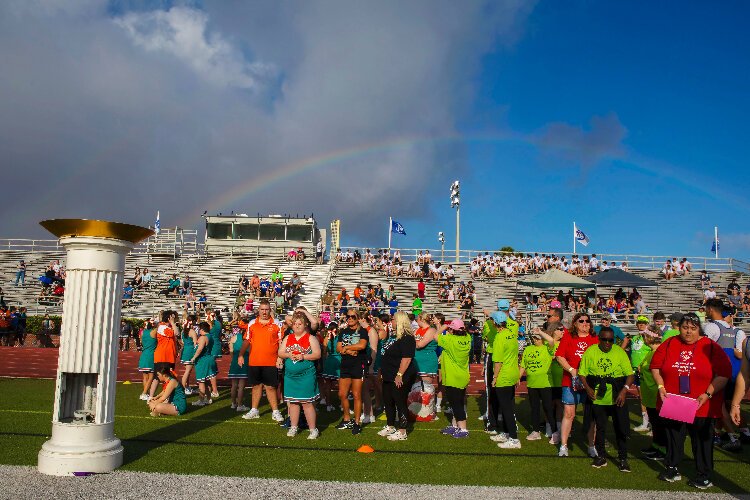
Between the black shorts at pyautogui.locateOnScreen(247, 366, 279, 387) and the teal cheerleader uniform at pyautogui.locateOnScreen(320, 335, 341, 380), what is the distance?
3.63 ft

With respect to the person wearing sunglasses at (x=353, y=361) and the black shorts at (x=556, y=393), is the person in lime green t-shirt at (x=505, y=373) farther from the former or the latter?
the person wearing sunglasses at (x=353, y=361)

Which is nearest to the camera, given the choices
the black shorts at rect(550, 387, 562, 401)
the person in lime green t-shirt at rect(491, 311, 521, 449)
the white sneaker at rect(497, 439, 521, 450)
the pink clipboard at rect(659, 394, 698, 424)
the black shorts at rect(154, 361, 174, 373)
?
the pink clipboard at rect(659, 394, 698, 424)

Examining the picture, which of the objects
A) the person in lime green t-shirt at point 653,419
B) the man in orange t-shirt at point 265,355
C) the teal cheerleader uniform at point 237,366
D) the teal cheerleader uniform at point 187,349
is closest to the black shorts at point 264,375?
the man in orange t-shirt at point 265,355

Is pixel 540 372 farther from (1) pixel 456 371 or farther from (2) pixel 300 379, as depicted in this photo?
(2) pixel 300 379

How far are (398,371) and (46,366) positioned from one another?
12.6m

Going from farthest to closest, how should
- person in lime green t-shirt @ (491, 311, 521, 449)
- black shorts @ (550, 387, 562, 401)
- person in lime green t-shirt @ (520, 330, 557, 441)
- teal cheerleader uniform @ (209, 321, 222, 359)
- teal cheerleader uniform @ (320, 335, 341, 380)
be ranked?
teal cheerleader uniform @ (209, 321, 222, 359), teal cheerleader uniform @ (320, 335, 341, 380), black shorts @ (550, 387, 562, 401), person in lime green t-shirt @ (520, 330, 557, 441), person in lime green t-shirt @ (491, 311, 521, 449)

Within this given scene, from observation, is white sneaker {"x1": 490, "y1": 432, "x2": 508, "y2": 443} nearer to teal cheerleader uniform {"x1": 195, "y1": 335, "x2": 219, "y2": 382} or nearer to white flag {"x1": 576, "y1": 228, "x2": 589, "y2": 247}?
teal cheerleader uniform {"x1": 195, "y1": 335, "x2": 219, "y2": 382}

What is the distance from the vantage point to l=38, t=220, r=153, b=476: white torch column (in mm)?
6387

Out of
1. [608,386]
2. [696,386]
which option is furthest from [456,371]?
[696,386]

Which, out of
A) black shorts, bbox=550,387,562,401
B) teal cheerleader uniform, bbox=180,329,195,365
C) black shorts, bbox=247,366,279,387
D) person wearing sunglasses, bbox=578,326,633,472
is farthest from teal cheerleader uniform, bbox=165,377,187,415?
person wearing sunglasses, bbox=578,326,633,472

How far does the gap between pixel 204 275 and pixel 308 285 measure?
20.1 ft

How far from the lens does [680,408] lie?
6215 mm

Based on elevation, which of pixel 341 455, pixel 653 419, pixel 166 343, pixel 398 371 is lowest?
pixel 341 455

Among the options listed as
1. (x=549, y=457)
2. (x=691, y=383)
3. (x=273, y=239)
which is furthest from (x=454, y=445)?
(x=273, y=239)
